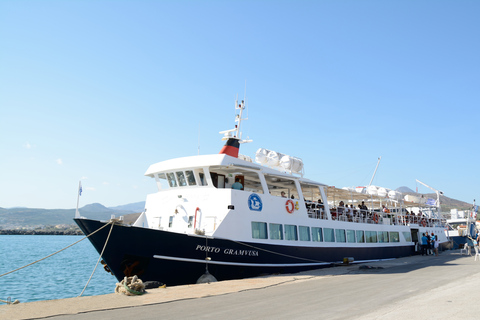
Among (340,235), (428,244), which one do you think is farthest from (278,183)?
(428,244)

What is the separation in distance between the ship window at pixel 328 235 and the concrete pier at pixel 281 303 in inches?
254

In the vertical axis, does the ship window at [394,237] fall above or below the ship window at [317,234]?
below

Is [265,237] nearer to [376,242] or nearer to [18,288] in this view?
[376,242]

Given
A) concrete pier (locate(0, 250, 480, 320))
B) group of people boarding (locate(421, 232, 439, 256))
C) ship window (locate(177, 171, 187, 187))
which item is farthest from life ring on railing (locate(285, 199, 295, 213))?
group of people boarding (locate(421, 232, 439, 256))

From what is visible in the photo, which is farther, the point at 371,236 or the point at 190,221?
the point at 371,236

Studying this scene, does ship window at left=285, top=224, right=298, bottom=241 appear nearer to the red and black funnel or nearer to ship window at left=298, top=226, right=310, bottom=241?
ship window at left=298, top=226, right=310, bottom=241

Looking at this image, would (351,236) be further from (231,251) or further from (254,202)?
(231,251)

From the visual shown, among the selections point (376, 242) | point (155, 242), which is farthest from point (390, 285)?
point (376, 242)

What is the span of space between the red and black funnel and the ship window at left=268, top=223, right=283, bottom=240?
369 cm

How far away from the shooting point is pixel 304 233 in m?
17.0

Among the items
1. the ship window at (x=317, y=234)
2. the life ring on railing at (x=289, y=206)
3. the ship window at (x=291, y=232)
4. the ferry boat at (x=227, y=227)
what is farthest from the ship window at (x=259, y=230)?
the ship window at (x=317, y=234)

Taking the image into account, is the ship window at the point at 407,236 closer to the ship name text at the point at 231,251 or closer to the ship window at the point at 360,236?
the ship window at the point at 360,236

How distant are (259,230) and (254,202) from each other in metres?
1.14

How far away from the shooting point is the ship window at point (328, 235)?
18.4 metres
